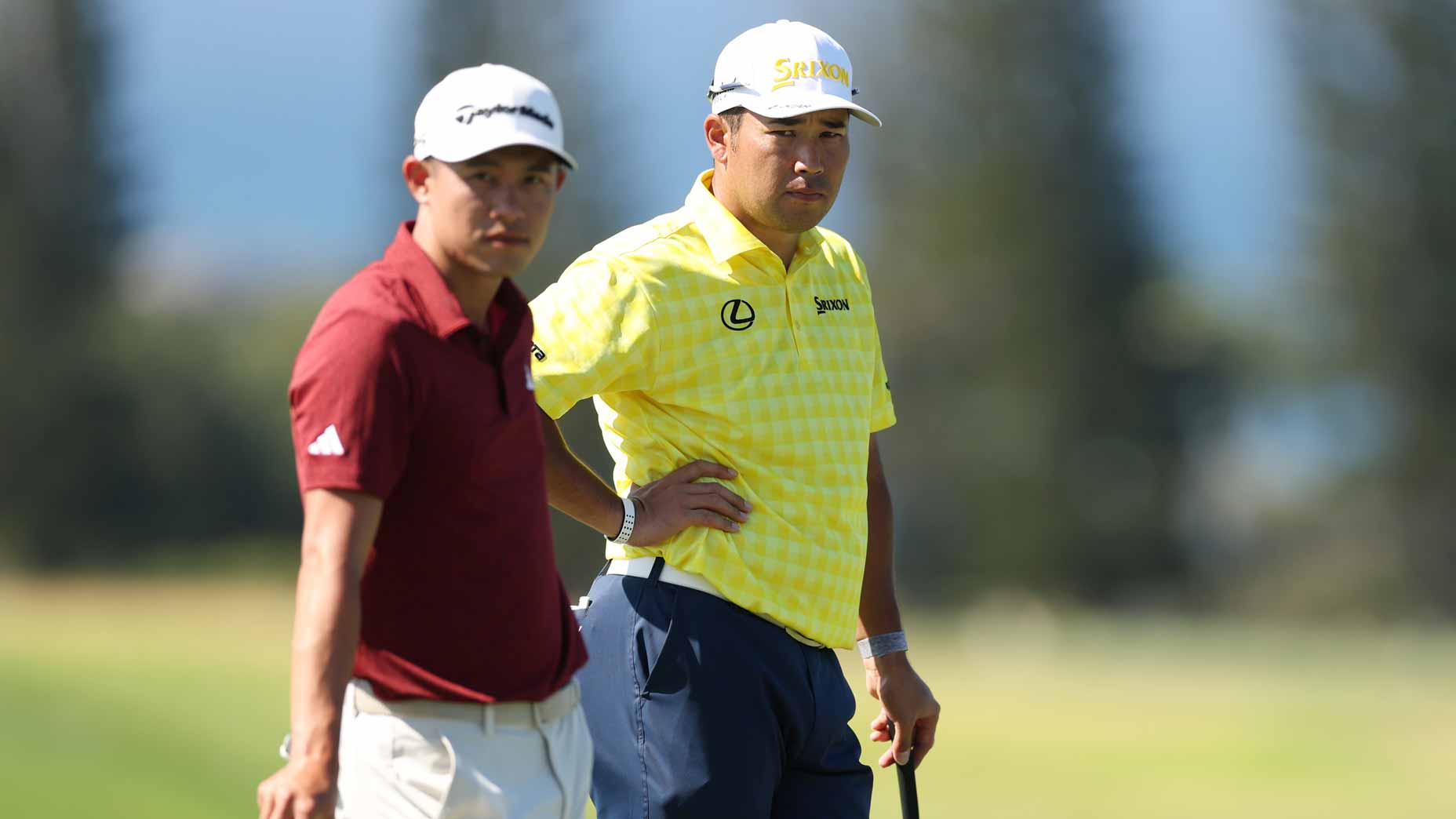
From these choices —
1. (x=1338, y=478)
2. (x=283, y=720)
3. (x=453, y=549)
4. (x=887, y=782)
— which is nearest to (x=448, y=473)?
(x=453, y=549)

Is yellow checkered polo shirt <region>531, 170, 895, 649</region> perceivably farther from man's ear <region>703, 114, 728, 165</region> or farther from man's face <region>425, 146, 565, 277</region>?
man's face <region>425, 146, 565, 277</region>

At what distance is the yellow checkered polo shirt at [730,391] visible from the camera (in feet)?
10.9

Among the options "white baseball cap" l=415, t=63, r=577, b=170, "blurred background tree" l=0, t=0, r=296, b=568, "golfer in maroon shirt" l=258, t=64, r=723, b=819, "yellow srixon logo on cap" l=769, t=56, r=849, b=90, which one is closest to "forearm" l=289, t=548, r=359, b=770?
"golfer in maroon shirt" l=258, t=64, r=723, b=819

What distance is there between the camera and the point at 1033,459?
85.9 feet

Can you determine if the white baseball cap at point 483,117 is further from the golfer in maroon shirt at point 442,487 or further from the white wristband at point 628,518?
the white wristband at point 628,518

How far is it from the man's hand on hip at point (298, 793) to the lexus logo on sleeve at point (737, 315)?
1.43m

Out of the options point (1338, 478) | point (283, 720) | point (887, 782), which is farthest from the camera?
point (1338, 478)

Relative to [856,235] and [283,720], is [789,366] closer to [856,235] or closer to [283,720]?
[283,720]

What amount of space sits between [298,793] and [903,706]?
184 cm

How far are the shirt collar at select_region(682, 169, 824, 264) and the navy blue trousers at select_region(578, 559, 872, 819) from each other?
2.11ft

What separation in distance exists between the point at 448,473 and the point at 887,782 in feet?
28.5

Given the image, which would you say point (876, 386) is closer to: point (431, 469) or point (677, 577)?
point (677, 577)

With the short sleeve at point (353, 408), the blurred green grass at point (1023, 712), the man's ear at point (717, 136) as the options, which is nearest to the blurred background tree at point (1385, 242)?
the blurred green grass at point (1023, 712)

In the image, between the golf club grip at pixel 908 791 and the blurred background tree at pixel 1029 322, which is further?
the blurred background tree at pixel 1029 322
